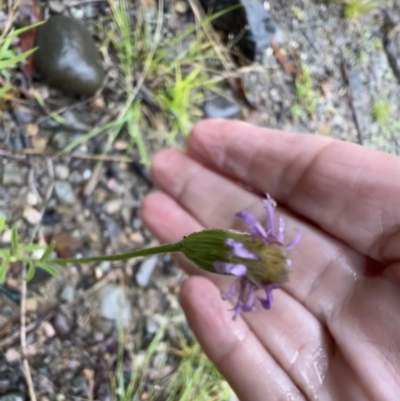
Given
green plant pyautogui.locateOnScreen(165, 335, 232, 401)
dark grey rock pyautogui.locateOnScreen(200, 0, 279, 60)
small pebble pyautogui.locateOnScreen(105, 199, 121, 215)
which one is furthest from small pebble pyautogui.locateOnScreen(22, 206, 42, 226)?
dark grey rock pyautogui.locateOnScreen(200, 0, 279, 60)

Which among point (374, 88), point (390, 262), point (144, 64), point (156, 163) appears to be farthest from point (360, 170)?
point (374, 88)

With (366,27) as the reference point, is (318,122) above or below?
below

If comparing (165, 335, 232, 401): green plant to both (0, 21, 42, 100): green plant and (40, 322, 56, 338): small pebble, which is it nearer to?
(40, 322, 56, 338): small pebble

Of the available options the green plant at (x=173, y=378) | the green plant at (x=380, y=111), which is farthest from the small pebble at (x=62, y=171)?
the green plant at (x=380, y=111)

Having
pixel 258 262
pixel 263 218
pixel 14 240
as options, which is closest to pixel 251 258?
pixel 258 262

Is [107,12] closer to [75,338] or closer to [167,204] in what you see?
[167,204]

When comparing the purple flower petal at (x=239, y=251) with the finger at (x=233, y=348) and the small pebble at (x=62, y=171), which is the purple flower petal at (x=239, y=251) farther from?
the small pebble at (x=62, y=171)

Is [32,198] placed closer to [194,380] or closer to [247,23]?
[194,380]
